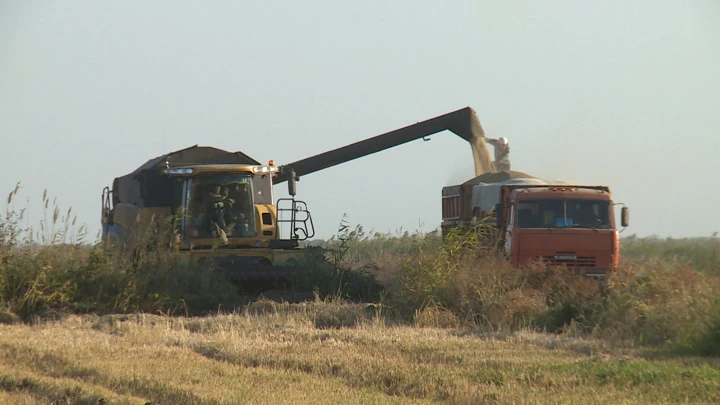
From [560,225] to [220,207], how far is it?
7.20m

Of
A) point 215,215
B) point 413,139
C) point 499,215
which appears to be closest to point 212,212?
point 215,215

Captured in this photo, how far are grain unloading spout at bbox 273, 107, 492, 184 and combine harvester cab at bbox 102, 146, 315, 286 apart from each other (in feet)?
17.5

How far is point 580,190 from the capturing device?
861 inches

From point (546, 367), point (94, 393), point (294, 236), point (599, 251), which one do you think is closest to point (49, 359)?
point (94, 393)

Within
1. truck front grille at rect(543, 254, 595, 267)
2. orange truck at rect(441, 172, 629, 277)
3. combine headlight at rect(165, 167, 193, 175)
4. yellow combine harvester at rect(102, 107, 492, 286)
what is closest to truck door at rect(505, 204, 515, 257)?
orange truck at rect(441, 172, 629, 277)

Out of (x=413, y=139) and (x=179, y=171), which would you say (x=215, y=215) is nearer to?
(x=179, y=171)

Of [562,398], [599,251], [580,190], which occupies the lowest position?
[562,398]

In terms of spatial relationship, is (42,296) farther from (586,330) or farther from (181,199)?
(586,330)

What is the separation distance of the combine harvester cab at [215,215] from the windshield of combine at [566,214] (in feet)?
15.5

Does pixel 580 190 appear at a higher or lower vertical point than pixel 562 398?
higher

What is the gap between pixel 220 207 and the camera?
2155 cm

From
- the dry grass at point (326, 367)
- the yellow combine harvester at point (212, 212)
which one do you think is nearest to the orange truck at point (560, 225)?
the yellow combine harvester at point (212, 212)

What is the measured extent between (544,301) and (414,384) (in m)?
7.22

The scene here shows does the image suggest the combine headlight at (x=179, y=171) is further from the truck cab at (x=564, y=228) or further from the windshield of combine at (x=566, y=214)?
the windshield of combine at (x=566, y=214)
